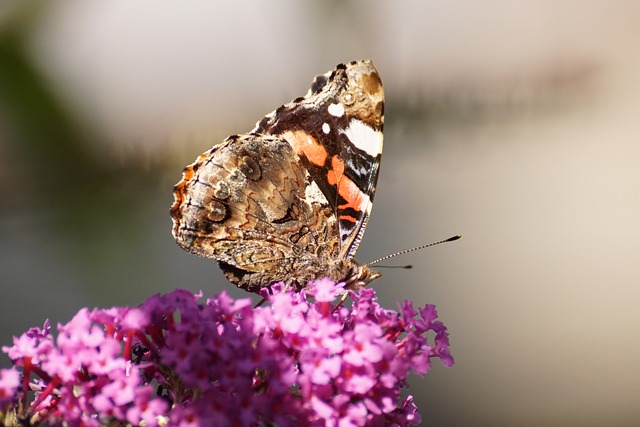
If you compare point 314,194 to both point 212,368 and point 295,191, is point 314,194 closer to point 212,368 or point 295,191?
point 295,191

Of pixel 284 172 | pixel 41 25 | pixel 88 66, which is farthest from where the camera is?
pixel 88 66

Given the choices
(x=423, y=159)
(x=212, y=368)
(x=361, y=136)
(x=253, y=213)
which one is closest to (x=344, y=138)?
(x=361, y=136)

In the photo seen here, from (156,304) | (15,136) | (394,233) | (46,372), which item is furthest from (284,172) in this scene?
(15,136)

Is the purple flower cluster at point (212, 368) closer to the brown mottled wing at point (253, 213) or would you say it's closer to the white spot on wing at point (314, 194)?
the brown mottled wing at point (253, 213)

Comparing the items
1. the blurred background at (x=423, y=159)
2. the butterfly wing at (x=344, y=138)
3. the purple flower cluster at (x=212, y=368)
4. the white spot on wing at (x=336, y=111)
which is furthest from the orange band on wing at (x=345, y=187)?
the blurred background at (x=423, y=159)

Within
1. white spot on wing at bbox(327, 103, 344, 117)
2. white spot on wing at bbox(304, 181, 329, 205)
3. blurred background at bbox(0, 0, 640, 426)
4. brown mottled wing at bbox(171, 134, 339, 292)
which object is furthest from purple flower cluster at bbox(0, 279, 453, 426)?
blurred background at bbox(0, 0, 640, 426)

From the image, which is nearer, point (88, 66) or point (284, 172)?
point (284, 172)

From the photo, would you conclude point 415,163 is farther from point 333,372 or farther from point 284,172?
point 333,372

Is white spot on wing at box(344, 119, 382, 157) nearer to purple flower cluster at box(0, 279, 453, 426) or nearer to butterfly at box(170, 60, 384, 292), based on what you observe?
butterfly at box(170, 60, 384, 292)
